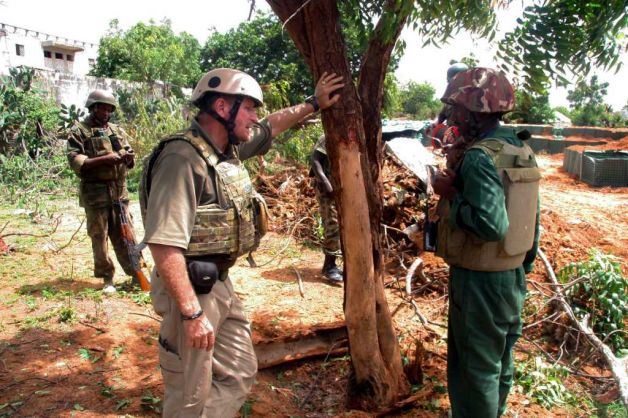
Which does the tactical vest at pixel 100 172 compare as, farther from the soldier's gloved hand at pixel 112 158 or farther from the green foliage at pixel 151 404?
the green foliage at pixel 151 404

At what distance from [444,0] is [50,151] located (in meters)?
11.1

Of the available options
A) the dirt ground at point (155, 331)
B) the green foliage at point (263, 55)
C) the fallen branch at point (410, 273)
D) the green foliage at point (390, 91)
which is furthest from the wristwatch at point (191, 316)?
the green foliage at point (263, 55)

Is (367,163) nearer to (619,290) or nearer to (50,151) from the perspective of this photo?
(619,290)

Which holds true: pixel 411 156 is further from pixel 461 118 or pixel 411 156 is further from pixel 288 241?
pixel 461 118

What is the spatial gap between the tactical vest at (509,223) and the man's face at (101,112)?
141 inches

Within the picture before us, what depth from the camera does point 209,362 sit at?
2201 millimetres

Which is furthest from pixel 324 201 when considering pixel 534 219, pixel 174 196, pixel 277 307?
pixel 174 196

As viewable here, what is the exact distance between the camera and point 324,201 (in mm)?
5473

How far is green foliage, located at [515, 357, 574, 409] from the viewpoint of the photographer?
10.3ft

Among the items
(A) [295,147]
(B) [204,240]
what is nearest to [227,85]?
(B) [204,240]

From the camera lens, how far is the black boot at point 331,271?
5480 millimetres

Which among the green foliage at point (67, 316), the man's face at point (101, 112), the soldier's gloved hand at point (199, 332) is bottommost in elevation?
the green foliage at point (67, 316)

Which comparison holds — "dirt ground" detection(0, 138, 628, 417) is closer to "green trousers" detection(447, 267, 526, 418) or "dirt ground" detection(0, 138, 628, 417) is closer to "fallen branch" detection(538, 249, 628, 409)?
"fallen branch" detection(538, 249, 628, 409)

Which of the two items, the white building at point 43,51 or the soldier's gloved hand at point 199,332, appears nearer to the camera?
the soldier's gloved hand at point 199,332
